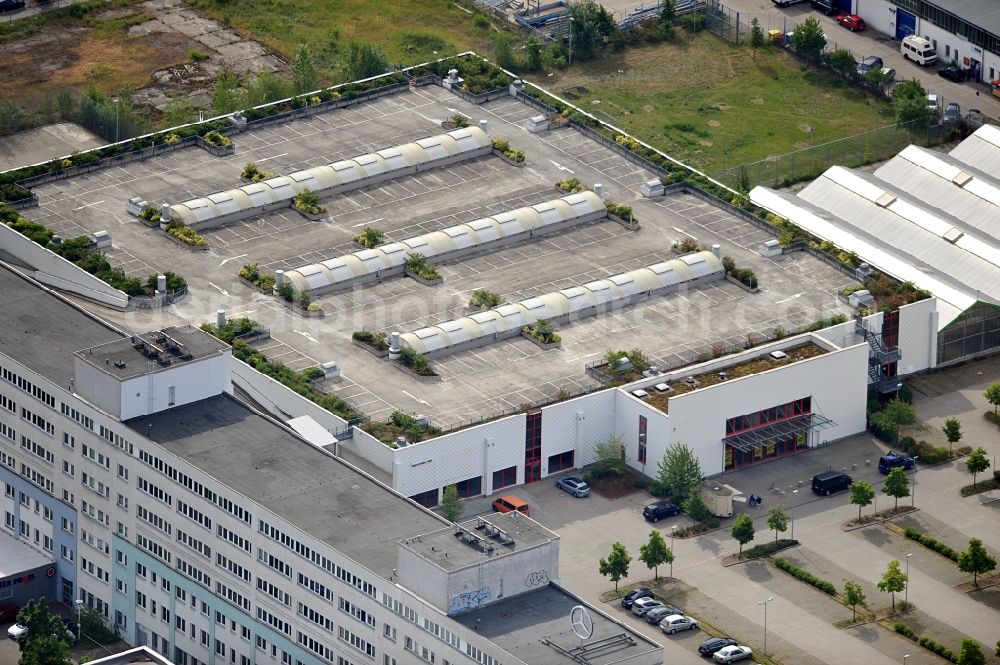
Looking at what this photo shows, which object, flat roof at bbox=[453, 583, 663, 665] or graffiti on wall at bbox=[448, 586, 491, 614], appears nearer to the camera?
flat roof at bbox=[453, 583, 663, 665]

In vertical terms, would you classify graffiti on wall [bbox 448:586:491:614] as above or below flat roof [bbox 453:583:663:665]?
above

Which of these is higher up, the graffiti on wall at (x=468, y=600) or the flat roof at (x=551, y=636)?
the graffiti on wall at (x=468, y=600)

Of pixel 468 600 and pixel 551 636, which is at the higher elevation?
pixel 468 600

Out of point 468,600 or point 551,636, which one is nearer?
point 551,636
